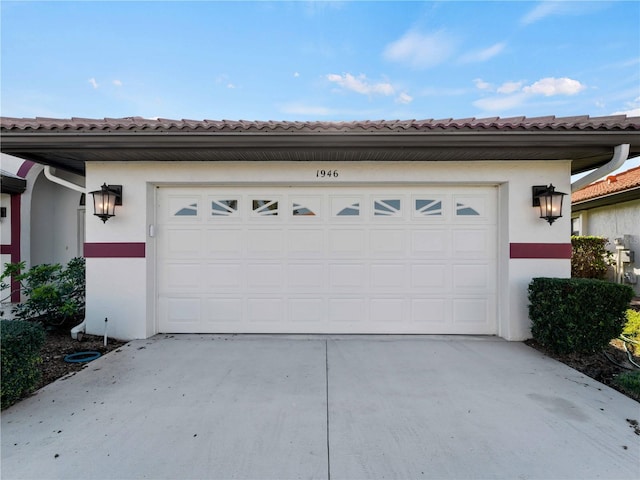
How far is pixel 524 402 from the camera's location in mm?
2758

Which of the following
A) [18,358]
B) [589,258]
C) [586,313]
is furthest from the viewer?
[589,258]

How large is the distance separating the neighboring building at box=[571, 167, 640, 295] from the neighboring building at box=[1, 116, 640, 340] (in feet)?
15.3

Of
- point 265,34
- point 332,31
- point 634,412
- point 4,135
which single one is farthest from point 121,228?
point 634,412

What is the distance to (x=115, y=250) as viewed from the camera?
15.0 ft

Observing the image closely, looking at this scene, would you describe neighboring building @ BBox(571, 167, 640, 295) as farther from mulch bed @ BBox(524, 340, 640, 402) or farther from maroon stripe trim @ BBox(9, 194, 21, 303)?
maroon stripe trim @ BBox(9, 194, 21, 303)

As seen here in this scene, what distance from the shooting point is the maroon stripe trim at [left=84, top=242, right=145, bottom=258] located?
4543 mm

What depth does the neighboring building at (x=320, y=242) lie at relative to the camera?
446cm

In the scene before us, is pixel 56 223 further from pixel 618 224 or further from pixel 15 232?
pixel 618 224

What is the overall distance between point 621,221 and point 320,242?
907 centimetres

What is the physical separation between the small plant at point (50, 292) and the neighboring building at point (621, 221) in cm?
1210

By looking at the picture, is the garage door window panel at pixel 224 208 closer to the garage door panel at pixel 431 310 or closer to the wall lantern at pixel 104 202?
the wall lantern at pixel 104 202

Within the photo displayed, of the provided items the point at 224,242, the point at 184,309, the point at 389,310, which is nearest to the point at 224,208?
the point at 224,242

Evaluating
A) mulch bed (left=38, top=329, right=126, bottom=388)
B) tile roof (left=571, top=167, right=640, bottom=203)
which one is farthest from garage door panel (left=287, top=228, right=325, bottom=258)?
tile roof (left=571, top=167, right=640, bottom=203)

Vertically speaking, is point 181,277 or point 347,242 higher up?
point 347,242
